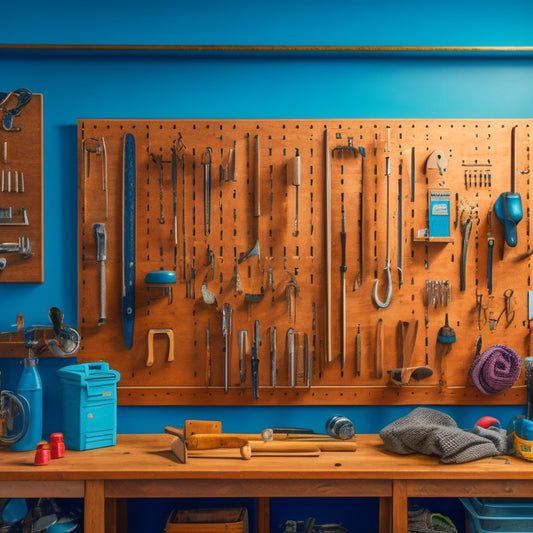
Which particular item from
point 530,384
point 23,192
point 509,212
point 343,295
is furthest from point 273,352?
point 23,192

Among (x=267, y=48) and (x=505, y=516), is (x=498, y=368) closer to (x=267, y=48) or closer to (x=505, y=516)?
(x=505, y=516)

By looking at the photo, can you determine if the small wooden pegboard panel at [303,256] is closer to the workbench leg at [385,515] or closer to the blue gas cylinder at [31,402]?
the blue gas cylinder at [31,402]

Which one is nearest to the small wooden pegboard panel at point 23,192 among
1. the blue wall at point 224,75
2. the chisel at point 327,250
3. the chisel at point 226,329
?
the blue wall at point 224,75

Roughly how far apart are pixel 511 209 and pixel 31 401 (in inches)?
92.8

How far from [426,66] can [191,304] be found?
1.66m

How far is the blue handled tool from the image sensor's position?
8.86ft

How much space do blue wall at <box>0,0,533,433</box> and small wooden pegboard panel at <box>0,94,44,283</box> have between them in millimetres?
47

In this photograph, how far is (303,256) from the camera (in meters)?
2.81

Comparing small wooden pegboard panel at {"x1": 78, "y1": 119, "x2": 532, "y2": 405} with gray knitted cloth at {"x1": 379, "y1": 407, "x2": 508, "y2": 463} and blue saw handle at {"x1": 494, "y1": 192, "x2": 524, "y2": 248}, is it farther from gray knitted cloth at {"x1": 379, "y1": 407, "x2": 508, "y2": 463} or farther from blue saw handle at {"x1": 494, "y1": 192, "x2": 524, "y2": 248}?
gray knitted cloth at {"x1": 379, "y1": 407, "x2": 508, "y2": 463}

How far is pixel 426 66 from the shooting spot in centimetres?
286

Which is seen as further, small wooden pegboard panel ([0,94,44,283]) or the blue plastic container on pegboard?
small wooden pegboard panel ([0,94,44,283])

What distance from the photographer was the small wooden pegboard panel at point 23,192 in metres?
2.80

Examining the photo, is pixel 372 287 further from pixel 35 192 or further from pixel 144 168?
pixel 35 192

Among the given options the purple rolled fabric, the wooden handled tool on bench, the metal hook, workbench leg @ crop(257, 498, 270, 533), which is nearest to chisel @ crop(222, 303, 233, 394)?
the wooden handled tool on bench
